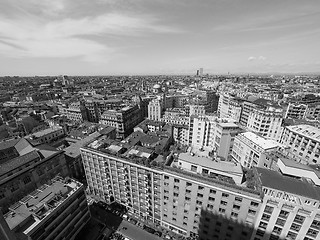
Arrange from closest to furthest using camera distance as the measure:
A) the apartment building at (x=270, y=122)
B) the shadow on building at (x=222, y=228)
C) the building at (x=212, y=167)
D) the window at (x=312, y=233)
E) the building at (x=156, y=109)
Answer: the window at (x=312, y=233) → the shadow on building at (x=222, y=228) → the building at (x=212, y=167) → the apartment building at (x=270, y=122) → the building at (x=156, y=109)

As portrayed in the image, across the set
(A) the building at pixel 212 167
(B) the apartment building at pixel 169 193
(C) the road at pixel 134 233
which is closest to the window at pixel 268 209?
(B) the apartment building at pixel 169 193

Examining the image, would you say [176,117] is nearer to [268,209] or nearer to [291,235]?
[268,209]

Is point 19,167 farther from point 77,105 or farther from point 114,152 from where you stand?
point 77,105

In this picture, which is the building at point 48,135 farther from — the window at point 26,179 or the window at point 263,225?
the window at point 263,225

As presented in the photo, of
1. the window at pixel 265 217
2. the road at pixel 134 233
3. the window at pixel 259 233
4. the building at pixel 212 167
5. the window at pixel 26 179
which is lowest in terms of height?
the road at pixel 134 233

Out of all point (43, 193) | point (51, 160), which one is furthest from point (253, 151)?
point (51, 160)

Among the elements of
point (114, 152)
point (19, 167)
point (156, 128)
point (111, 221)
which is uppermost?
point (114, 152)

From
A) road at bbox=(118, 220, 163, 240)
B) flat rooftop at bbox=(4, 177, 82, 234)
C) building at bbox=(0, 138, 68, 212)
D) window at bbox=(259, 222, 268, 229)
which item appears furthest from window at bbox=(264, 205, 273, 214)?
building at bbox=(0, 138, 68, 212)

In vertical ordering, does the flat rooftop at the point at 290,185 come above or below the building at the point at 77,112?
above
